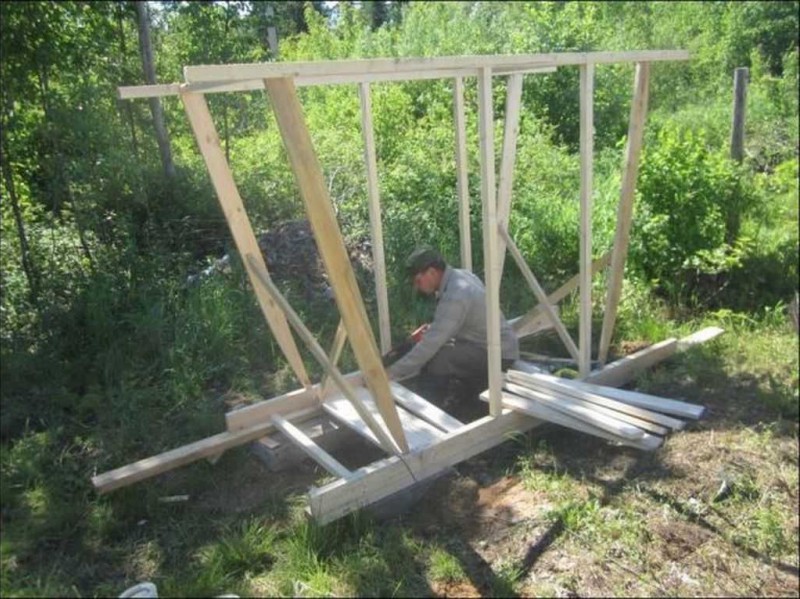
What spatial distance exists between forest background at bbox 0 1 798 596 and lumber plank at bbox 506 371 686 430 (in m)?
1.12

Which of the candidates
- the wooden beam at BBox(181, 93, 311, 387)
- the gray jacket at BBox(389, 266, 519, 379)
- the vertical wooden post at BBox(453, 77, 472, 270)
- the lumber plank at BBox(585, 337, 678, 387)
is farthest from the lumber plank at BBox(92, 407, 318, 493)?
the lumber plank at BBox(585, 337, 678, 387)

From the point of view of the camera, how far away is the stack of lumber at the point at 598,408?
3.75 metres

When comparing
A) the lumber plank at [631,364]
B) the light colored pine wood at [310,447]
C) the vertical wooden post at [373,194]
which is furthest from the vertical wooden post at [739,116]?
the light colored pine wood at [310,447]

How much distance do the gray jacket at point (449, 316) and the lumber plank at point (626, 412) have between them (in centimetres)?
69

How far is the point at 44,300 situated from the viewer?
5785mm

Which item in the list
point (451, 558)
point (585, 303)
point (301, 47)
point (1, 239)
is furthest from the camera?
point (301, 47)

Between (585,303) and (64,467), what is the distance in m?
3.24

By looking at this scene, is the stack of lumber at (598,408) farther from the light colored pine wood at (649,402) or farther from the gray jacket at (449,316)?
the gray jacket at (449,316)

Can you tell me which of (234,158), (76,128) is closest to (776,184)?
(234,158)

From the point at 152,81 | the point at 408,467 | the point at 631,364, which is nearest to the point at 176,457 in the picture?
the point at 408,467

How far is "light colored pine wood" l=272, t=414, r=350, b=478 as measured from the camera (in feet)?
11.6

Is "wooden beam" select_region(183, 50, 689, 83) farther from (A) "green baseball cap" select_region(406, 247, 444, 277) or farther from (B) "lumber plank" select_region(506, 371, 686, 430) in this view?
(B) "lumber plank" select_region(506, 371, 686, 430)

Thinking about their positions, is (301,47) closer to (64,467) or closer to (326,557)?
(64,467)

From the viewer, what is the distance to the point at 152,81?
6.77 meters
